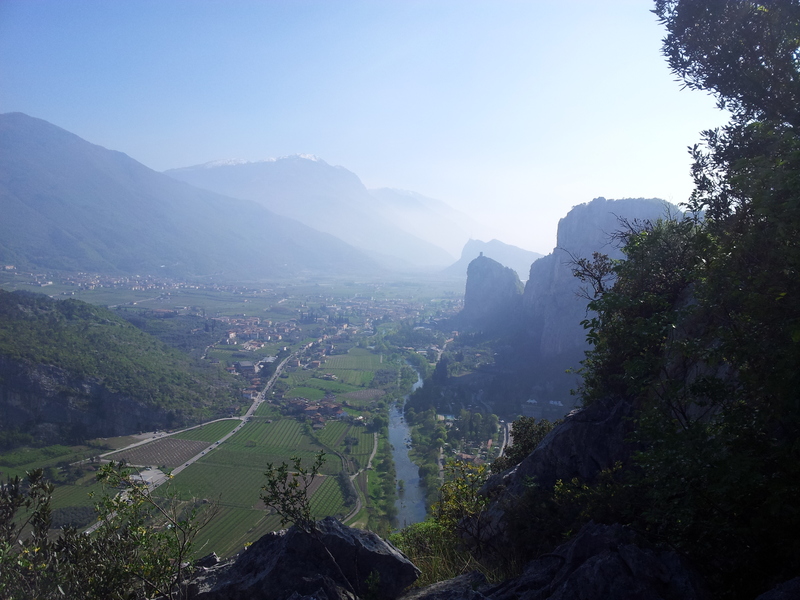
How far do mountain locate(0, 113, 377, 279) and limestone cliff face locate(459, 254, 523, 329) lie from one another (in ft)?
290

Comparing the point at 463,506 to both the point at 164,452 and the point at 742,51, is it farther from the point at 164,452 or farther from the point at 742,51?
the point at 164,452

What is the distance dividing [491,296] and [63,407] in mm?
49895

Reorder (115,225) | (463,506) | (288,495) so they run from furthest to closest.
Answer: (115,225)
(463,506)
(288,495)

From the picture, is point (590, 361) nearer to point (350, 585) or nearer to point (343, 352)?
point (350, 585)

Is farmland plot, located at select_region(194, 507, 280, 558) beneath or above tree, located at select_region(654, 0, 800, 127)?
beneath

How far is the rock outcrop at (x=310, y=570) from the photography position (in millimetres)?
3566

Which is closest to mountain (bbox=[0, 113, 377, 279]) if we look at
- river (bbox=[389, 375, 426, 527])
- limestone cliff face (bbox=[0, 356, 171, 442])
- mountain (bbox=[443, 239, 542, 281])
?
mountain (bbox=[443, 239, 542, 281])

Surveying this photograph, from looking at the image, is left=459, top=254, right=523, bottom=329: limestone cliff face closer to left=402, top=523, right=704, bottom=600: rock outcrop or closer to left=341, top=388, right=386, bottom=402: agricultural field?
left=341, top=388, right=386, bottom=402: agricultural field

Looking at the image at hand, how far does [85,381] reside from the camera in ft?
99.1

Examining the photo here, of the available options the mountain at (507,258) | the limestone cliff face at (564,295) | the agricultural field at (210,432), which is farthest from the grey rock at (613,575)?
the mountain at (507,258)

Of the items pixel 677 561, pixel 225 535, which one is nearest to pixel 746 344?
pixel 677 561

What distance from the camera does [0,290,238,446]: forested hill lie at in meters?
28.3

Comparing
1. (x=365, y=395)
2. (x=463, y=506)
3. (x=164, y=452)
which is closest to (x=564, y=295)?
(x=365, y=395)

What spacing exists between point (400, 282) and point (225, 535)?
124 meters
